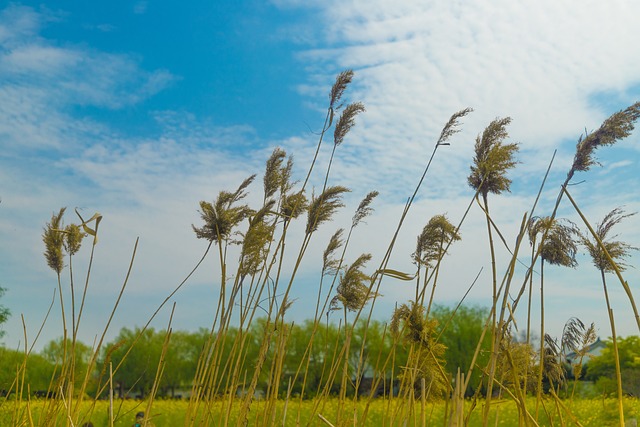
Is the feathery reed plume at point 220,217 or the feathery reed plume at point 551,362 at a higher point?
the feathery reed plume at point 220,217

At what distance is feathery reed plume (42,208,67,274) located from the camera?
3410 mm

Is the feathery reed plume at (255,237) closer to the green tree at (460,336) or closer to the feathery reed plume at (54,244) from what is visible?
the feathery reed plume at (54,244)

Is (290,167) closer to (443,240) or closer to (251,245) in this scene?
(251,245)

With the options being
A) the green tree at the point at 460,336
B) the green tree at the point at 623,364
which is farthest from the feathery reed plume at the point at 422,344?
the green tree at the point at 460,336

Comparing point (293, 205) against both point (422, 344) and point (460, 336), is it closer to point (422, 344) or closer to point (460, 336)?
point (422, 344)

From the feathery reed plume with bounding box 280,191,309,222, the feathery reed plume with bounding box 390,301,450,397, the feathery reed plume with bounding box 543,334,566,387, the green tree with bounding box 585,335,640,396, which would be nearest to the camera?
the feathery reed plume with bounding box 390,301,450,397

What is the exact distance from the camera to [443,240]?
304 cm

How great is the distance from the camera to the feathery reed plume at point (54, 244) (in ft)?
11.2

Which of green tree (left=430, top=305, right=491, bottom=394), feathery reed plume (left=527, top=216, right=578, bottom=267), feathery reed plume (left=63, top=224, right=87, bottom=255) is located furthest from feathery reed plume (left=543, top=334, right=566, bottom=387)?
green tree (left=430, top=305, right=491, bottom=394)

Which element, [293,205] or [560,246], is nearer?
[560,246]

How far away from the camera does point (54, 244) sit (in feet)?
11.3

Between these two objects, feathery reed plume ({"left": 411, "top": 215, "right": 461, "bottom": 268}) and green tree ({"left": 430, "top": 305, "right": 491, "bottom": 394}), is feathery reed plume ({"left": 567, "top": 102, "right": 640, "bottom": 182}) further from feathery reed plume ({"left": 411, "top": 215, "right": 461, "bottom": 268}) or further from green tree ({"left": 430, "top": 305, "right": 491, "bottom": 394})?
green tree ({"left": 430, "top": 305, "right": 491, "bottom": 394})

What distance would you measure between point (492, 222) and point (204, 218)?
59.4 inches

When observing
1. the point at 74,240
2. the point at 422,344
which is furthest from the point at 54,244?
the point at 422,344
